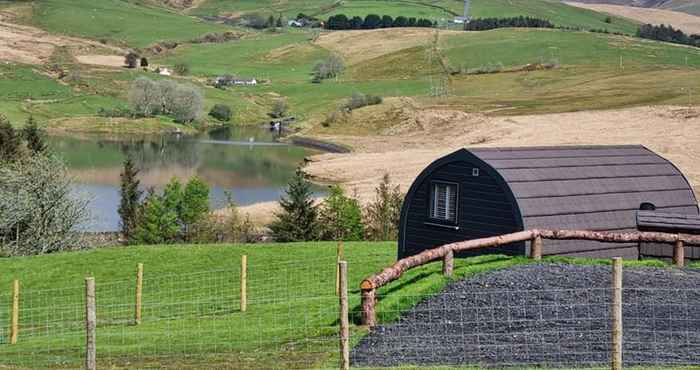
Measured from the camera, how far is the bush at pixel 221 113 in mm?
141875

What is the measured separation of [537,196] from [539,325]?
9364 mm

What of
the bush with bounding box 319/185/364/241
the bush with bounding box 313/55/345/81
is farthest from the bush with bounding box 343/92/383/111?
the bush with bounding box 319/185/364/241

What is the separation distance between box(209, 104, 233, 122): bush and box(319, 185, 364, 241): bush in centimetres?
9771

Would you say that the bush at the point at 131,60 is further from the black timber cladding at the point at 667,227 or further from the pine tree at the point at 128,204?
the black timber cladding at the point at 667,227

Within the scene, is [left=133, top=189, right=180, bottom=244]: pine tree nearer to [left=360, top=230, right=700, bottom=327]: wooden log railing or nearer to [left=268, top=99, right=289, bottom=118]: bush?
[left=360, top=230, right=700, bottom=327]: wooden log railing

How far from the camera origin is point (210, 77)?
179 m

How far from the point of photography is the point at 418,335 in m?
16.2

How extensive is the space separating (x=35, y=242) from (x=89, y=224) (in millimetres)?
4071

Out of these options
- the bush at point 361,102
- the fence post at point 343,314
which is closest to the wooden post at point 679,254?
the fence post at point 343,314

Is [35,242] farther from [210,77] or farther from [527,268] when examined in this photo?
[210,77]

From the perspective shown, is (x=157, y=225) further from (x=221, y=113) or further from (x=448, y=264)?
(x=221, y=113)

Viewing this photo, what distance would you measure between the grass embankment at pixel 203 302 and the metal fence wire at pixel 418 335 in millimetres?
55

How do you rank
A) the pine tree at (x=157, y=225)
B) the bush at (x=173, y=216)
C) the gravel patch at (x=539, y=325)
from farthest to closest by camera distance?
the bush at (x=173, y=216) → the pine tree at (x=157, y=225) → the gravel patch at (x=539, y=325)

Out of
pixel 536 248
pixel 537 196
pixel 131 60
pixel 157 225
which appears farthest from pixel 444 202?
pixel 131 60
